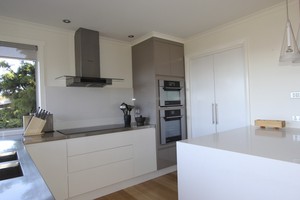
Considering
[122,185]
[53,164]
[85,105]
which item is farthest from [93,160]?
[85,105]

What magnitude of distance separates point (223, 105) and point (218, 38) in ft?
3.45

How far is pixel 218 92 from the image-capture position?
3070mm

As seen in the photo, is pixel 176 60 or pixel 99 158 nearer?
pixel 99 158

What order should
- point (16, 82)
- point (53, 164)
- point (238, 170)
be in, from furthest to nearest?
point (16, 82) → point (53, 164) → point (238, 170)

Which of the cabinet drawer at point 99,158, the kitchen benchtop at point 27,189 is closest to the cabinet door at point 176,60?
the cabinet drawer at point 99,158

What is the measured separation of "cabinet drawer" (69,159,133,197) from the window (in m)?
1.12

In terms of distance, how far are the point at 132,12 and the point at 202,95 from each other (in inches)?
68.7

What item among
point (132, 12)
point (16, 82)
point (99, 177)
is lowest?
point (99, 177)

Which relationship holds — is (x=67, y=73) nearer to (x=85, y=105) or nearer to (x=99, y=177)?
(x=85, y=105)

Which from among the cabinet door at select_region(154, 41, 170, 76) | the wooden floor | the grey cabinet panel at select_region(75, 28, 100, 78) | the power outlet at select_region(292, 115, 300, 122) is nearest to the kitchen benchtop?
the wooden floor

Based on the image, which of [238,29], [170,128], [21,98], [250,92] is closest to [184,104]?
[170,128]

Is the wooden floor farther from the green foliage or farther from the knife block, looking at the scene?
the green foliage

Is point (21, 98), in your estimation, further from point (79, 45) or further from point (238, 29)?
point (238, 29)

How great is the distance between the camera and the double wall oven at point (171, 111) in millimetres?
3188
